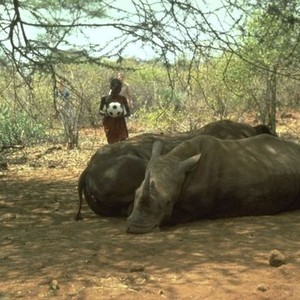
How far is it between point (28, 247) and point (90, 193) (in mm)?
1665

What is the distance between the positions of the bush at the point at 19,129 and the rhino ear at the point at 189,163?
971 cm

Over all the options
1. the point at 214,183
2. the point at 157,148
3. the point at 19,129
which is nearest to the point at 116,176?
the point at 157,148

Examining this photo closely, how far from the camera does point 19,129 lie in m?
16.5

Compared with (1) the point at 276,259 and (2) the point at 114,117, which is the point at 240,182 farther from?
(2) the point at 114,117

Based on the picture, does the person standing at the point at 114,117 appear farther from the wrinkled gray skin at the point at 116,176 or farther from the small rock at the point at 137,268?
the small rock at the point at 137,268

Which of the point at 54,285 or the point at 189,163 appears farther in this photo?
the point at 189,163

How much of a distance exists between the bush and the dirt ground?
28.3 ft

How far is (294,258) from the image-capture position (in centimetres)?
462

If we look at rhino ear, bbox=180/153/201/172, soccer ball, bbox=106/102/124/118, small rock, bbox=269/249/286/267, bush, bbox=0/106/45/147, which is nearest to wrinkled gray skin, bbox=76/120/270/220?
rhino ear, bbox=180/153/201/172

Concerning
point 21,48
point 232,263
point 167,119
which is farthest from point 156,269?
point 167,119

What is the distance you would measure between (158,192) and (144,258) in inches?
52.9

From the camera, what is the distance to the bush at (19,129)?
1570 cm

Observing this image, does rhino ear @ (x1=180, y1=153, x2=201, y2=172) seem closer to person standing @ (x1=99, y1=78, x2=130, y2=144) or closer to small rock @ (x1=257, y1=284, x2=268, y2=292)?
small rock @ (x1=257, y1=284, x2=268, y2=292)

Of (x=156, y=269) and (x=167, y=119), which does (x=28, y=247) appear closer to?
(x=156, y=269)
